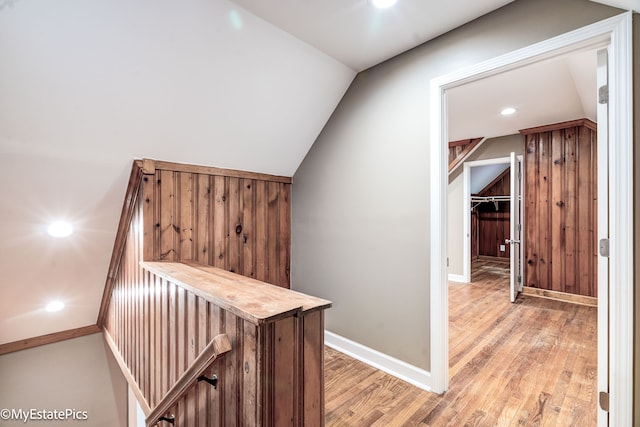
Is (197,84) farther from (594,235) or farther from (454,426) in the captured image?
(594,235)

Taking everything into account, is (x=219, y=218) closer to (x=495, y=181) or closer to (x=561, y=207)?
(x=561, y=207)

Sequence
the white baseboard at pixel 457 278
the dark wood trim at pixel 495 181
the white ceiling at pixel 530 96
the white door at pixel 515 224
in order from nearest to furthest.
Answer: the white ceiling at pixel 530 96, the white door at pixel 515 224, the white baseboard at pixel 457 278, the dark wood trim at pixel 495 181

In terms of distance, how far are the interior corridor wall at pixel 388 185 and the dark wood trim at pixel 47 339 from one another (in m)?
2.55

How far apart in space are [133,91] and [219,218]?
126cm

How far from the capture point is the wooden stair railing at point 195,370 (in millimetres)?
1111

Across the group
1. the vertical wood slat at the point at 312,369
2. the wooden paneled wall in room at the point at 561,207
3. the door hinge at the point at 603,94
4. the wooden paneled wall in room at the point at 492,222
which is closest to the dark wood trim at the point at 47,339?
the vertical wood slat at the point at 312,369

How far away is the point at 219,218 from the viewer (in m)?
2.75

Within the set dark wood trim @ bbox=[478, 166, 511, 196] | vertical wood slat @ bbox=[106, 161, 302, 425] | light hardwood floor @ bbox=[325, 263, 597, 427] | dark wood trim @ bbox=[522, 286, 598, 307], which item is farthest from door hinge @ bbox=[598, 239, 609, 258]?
dark wood trim @ bbox=[478, 166, 511, 196]

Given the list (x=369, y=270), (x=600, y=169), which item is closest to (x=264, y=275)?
(x=369, y=270)

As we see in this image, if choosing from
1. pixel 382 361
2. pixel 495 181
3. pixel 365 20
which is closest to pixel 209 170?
pixel 365 20

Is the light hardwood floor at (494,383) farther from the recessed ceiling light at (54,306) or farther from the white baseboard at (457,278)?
the recessed ceiling light at (54,306)

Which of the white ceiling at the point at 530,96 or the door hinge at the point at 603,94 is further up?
the white ceiling at the point at 530,96

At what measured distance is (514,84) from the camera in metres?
2.84

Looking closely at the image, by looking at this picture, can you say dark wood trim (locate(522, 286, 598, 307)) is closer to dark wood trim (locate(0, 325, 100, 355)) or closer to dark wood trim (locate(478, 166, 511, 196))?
dark wood trim (locate(478, 166, 511, 196))
